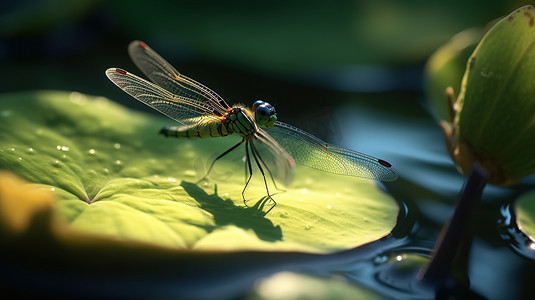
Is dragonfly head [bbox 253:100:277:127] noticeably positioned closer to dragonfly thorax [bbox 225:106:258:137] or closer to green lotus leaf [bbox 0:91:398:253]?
dragonfly thorax [bbox 225:106:258:137]

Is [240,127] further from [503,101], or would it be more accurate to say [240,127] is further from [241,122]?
[503,101]

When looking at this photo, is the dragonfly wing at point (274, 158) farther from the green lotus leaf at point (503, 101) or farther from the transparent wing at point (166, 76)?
the green lotus leaf at point (503, 101)

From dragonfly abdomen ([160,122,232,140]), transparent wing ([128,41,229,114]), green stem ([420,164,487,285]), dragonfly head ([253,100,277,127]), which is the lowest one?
green stem ([420,164,487,285])

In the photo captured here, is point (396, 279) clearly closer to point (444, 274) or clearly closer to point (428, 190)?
point (444, 274)

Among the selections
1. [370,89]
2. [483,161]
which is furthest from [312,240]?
[370,89]

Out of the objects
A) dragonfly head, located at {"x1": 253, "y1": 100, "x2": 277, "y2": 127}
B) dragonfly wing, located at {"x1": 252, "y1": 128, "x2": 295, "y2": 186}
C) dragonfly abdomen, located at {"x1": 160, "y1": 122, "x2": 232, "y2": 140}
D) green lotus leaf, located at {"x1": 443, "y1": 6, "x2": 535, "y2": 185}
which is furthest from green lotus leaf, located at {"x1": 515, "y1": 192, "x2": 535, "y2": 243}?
dragonfly abdomen, located at {"x1": 160, "y1": 122, "x2": 232, "y2": 140}

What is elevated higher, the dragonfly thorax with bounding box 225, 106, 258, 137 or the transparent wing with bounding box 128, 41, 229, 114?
the transparent wing with bounding box 128, 41, 229, 114

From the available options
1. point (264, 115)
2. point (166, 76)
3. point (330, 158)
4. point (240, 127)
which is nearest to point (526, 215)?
point (330, 158)
